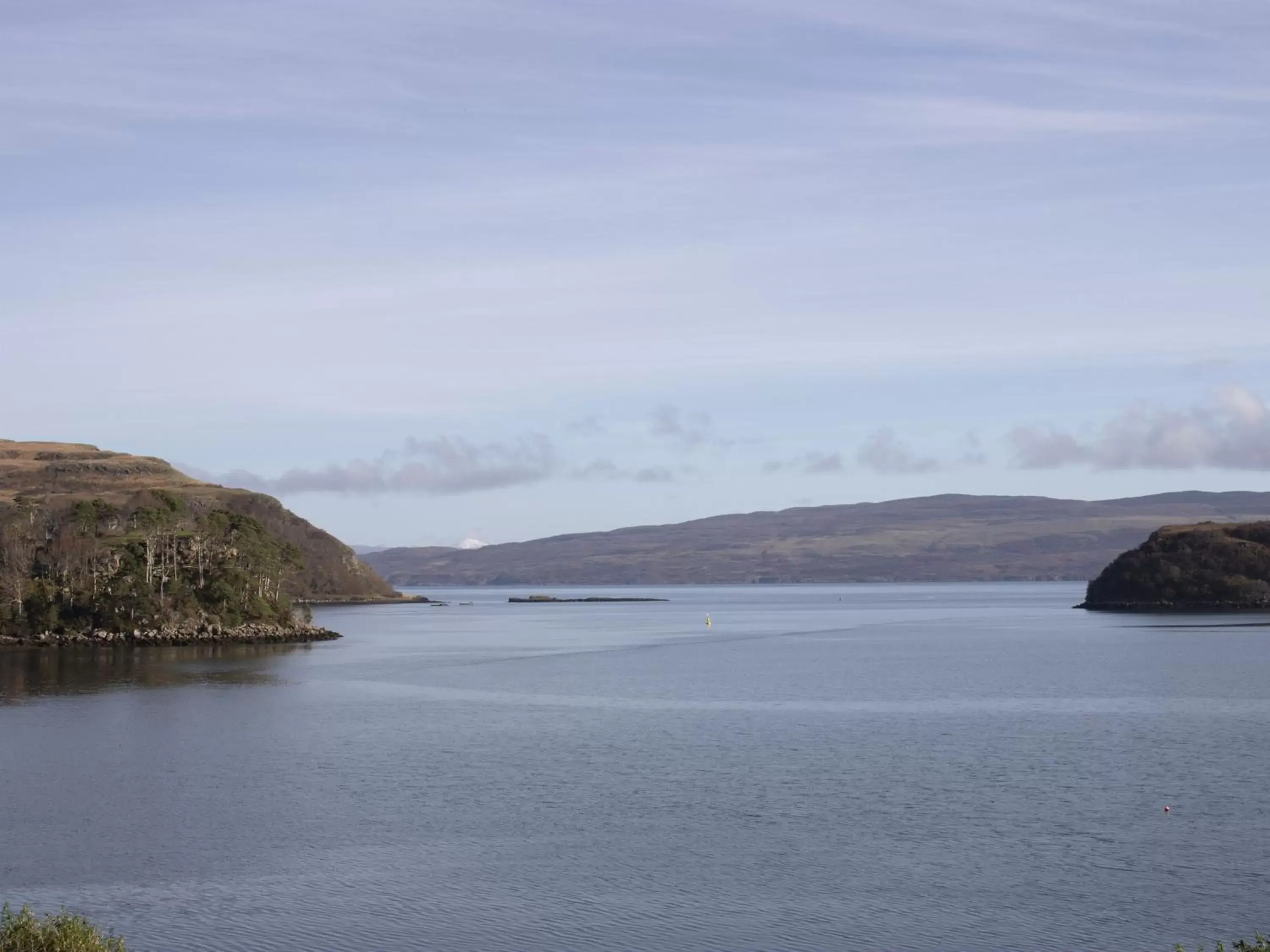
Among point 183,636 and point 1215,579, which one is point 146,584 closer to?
point 183,636

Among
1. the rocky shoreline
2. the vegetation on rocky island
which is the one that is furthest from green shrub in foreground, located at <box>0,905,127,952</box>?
the vegetation on rocky island

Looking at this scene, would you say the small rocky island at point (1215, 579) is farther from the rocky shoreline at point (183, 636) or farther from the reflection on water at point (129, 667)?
the reflection on water at point (129, 667)

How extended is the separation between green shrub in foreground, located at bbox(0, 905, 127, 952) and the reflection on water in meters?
59.4

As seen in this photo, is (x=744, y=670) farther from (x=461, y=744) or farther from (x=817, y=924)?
(x=817, y=924)

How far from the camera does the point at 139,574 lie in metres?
134

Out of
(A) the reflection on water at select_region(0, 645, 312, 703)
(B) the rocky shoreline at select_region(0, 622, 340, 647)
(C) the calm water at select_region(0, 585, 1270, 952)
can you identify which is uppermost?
(B) the rocky shoreline at select_region(0, 622, 340, 647)

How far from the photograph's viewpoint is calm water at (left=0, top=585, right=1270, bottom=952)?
30594mm

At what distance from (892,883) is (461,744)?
2791cm

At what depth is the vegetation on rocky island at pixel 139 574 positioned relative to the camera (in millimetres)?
130125

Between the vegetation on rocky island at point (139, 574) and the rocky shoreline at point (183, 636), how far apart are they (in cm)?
67

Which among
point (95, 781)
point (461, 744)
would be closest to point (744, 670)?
point (461, 744)

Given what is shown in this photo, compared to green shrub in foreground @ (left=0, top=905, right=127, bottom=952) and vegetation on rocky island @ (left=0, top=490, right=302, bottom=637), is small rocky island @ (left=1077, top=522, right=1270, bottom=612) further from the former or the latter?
green shrub in foreground @ (left=0, top=905, right=127, bottom=952)

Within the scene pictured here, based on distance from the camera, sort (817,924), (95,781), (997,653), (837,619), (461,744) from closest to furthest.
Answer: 1. (817,924)
2. (95,781)
3. (461,744)
4. (997,653)
5. (837,619)

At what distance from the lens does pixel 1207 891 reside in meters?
31.9
